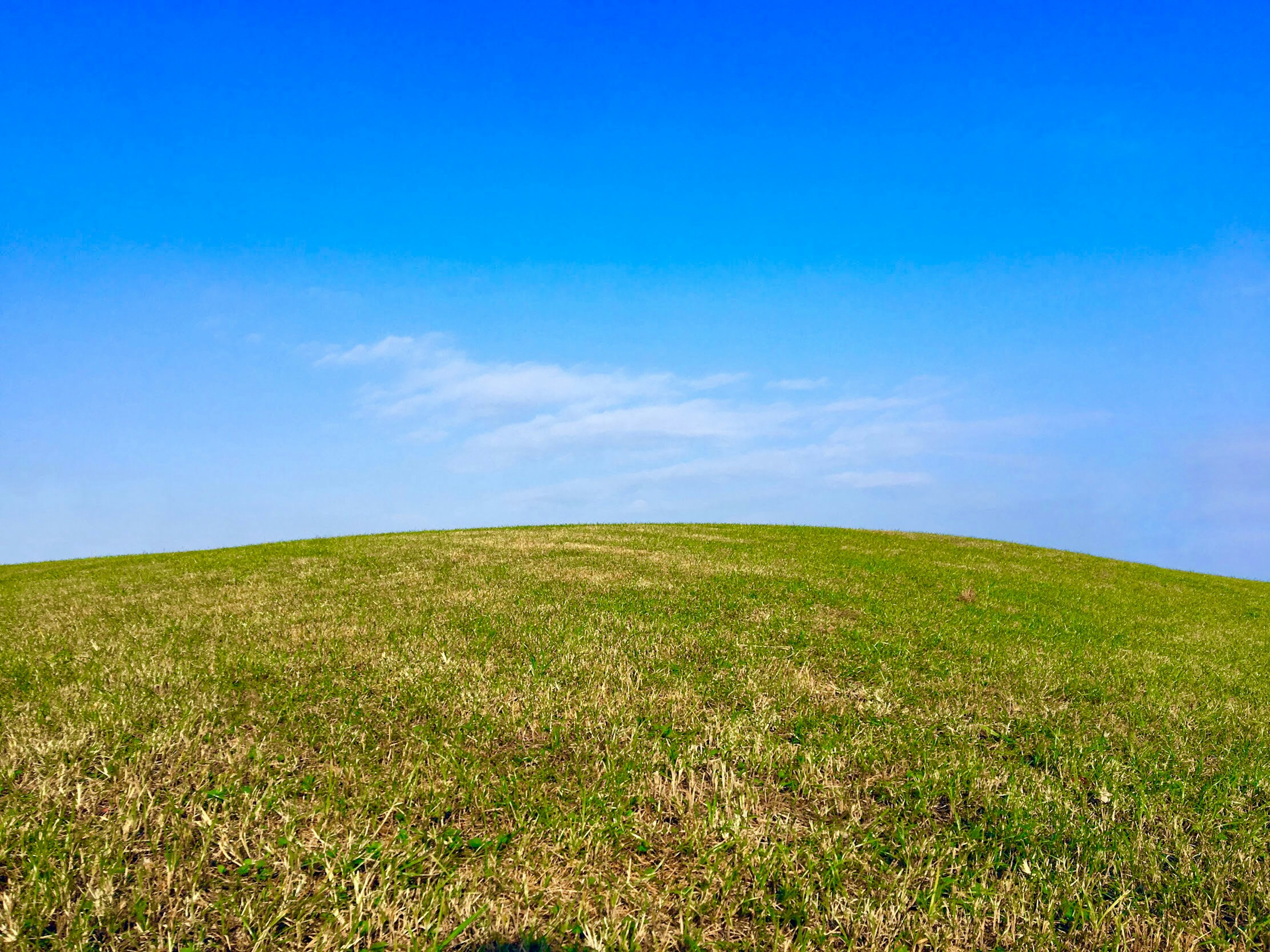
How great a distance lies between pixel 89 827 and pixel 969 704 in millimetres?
8244

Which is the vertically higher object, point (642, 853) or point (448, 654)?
point (448, 654)

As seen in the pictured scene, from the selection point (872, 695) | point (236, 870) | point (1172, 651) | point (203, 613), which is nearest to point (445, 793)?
point (236, 870)

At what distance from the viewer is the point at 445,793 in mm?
4828

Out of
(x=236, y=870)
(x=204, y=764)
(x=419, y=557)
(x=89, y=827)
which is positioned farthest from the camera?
(x=419, y=557)

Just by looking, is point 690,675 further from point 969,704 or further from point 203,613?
point 203,613

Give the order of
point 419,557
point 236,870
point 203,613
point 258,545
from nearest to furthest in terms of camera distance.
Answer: point 236,870 < point 203,613 < point 419,557 < point 258,545

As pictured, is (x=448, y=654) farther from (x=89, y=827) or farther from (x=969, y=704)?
(x=969, y=704)

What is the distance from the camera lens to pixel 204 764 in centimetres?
514

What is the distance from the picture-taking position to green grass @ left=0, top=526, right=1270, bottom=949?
3.73 meters

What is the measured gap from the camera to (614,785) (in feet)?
16.4

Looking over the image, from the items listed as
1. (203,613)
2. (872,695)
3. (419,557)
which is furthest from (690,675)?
(419,557)

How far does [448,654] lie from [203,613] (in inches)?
248

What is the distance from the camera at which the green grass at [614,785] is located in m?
3.73

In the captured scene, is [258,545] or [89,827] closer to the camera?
[89,827]
